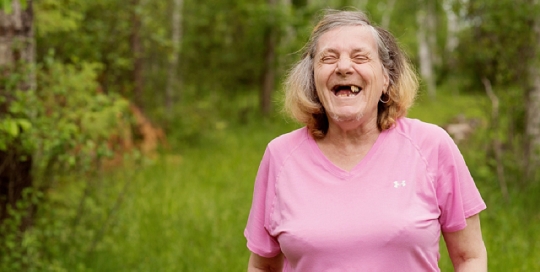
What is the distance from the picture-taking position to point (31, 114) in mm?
4391

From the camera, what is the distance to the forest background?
4539mm

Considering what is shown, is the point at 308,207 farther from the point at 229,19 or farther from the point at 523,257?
the point at 229,19

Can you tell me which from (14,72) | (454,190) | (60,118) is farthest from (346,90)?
(60,118)

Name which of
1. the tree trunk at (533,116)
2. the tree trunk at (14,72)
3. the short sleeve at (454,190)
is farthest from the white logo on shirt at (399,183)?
the tree trunk at (533,116)

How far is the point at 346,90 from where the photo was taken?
7.86ft

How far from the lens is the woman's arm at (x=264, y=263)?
101 inches

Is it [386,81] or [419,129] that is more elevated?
[386,81]

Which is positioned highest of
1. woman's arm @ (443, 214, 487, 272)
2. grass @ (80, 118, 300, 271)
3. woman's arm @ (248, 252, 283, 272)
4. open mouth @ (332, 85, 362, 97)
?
open mouth @ (332, 85, 362, 97)

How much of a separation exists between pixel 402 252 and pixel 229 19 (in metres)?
16.4

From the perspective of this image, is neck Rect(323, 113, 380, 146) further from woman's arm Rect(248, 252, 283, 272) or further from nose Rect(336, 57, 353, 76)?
woman's arm Rect(248, 252, 283, 272)

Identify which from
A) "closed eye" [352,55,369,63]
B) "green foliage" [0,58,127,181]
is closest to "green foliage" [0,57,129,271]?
"green foliage" [0,58,127,181]

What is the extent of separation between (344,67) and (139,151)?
640cm

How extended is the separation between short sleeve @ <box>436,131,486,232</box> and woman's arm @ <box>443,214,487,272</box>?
1.7 inches

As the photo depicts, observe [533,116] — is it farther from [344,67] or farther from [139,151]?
[344,67]
